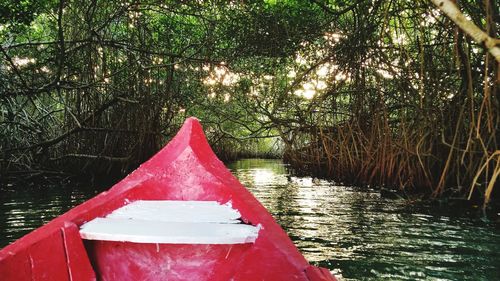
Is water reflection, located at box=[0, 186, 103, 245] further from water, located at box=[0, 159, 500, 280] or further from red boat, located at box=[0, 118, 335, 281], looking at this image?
red boat, located at box=[0, 118, 335, 281]

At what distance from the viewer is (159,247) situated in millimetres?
1524

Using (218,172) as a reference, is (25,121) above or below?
above

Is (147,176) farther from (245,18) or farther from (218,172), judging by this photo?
(245,18)

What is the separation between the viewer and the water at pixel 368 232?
2455 millimetres

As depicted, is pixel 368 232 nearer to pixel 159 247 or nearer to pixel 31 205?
pixel 159 247

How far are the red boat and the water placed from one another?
96 cm

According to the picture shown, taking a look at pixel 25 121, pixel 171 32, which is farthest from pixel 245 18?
pixel 25 121

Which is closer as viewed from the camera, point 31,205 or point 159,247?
point 159,247

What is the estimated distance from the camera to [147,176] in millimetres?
2086

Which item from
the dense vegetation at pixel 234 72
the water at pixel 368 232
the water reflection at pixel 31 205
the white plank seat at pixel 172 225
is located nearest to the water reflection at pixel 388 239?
the water at pixel 368 232

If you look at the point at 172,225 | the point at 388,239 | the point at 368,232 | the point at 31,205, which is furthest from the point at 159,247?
the point at 31,205

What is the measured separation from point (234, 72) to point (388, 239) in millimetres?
5158

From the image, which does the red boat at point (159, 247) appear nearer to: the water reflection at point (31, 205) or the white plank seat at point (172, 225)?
the white plank seat at point (172, 225)

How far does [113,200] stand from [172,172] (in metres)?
0.32
